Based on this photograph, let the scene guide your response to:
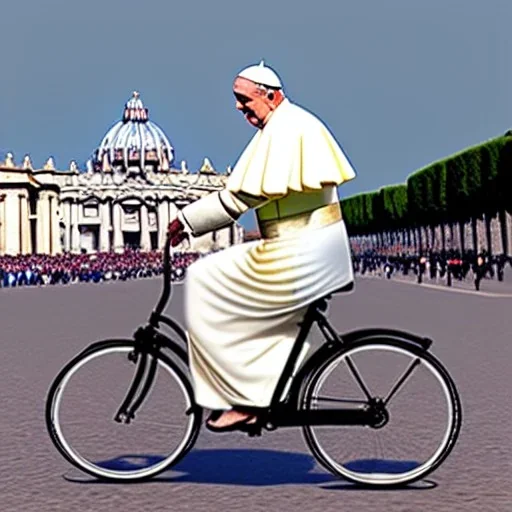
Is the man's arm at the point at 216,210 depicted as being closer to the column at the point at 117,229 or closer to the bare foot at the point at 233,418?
the bare foot at the point at 233,418

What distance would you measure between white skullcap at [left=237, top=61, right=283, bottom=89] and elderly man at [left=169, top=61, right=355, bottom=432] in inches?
8.8

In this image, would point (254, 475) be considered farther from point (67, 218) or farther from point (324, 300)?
point (67, 218)

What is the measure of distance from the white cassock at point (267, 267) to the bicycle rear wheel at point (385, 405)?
0.28 metres

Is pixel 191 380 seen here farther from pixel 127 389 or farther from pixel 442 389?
Answer: pixel 442 389

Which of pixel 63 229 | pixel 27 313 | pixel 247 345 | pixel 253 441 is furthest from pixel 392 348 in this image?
pixel 63 229

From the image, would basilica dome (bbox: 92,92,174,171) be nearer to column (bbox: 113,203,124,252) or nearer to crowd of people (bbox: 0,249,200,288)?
column (bbox: 113,203,124,252)

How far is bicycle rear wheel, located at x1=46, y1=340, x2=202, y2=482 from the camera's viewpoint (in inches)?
227

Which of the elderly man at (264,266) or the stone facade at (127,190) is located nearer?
the elderly man at (264,266)

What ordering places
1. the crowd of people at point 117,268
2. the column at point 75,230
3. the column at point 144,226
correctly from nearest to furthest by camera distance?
the crowd of people at point 117,268 < the column at point 75,230 < the column at point 144,226

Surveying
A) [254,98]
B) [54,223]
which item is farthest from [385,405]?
[54,223]

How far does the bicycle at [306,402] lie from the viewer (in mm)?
5547

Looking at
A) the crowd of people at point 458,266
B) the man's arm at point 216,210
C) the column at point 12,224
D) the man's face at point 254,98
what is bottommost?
A: the man's arm at point 216,210

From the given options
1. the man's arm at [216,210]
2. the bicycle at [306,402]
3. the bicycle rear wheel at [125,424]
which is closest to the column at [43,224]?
the bicycle rear wheel at [125,424]

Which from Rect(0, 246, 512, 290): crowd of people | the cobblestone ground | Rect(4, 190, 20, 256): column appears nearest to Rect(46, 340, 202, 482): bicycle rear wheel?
the cobblestone ground
